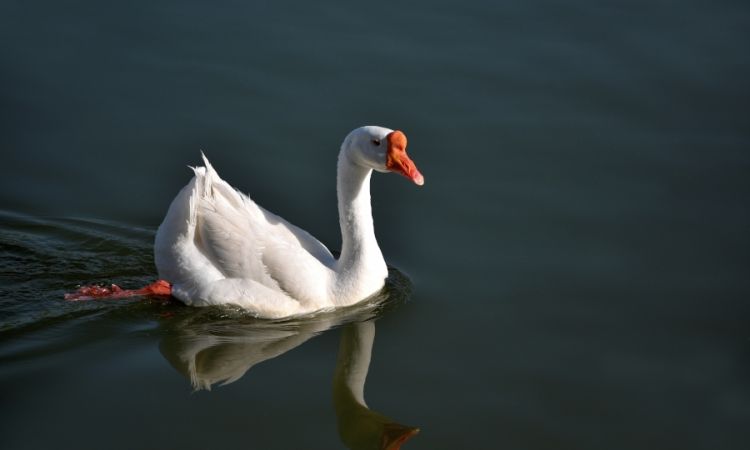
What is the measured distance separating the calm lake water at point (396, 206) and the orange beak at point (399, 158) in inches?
48.0

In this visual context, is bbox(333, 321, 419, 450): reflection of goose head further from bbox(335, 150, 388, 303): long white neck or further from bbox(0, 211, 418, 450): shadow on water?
bbox(335, 150, 388, 303): long white neck

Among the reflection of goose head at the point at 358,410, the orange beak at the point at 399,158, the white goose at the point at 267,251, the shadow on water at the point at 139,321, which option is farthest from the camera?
the white goose at the point at 267,251

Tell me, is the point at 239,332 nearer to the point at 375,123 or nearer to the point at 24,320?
the point at 24,320

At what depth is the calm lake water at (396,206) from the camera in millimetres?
7363

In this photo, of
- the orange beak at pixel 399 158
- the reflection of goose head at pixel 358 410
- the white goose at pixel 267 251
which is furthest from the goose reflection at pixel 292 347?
the orange beak at pixel 399 158

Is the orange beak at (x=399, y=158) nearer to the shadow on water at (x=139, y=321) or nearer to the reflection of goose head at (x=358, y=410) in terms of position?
the shadow on water at (x=139, y=321)

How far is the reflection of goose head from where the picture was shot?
712 centimetres

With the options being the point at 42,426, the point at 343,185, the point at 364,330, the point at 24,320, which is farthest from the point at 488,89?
the point at 42,426

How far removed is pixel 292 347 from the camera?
812cm

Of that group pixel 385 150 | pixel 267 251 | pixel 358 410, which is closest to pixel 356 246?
pixel 267 251

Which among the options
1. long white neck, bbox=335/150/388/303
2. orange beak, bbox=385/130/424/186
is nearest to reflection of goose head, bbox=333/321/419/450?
long white neck, bbox=335/150/388/303

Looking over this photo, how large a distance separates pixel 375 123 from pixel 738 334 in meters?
4.49

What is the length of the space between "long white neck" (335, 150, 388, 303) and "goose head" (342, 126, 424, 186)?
368 millimetres

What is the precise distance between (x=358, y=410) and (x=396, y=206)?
3215 mm
